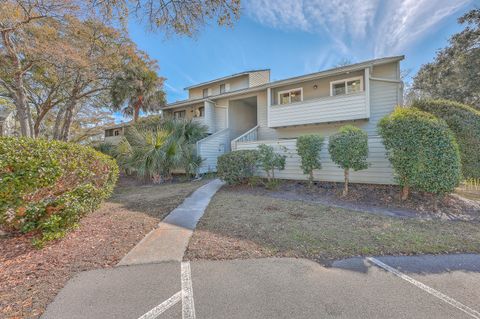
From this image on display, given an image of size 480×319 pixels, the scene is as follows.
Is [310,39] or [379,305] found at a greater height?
[310,39]

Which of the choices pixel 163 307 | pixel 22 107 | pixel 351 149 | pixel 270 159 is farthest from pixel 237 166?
pixel 22 107

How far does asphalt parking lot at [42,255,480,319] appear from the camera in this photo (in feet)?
7.37

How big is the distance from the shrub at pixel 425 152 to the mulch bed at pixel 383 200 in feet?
2.11

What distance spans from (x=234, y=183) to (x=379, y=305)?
7201mm

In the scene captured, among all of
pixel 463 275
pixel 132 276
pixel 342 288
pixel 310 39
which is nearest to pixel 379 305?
pixel 342 288

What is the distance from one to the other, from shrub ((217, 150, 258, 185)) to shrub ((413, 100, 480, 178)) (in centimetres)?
617

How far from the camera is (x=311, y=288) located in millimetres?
2619

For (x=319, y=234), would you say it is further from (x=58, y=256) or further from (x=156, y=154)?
(x=156, y=154)

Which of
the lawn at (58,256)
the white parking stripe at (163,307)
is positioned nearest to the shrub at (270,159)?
the lawn at (58,256)

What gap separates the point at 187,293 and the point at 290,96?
12.4m

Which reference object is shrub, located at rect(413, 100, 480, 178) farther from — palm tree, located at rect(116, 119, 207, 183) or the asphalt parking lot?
palm tree, located at rect(116, 119, 207, 183)

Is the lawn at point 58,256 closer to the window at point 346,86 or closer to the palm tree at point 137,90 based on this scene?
the window at point 346,86

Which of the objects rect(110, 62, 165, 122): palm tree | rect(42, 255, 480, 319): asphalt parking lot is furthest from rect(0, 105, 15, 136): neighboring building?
rect(42, 255, 480, 319): asphalt parking lot

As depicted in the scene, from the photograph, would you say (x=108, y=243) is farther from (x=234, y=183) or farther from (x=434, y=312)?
(x=234, y=183)
